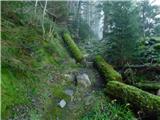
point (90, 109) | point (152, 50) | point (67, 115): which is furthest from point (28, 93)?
point (152, 50)

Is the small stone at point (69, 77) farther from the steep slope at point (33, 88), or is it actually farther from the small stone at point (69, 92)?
the small stone at point (69, 92)

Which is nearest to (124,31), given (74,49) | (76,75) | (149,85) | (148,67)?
(148,67)

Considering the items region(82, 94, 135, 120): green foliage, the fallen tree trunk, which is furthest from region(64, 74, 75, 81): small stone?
the fallen tree trunk

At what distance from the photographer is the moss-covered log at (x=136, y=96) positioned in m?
6.52

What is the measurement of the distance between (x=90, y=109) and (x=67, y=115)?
82 centimetres

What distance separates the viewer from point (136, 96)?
7.02m

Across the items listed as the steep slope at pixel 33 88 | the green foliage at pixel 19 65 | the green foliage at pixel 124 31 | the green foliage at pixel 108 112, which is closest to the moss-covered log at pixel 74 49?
the green foliage at pixel 124 31

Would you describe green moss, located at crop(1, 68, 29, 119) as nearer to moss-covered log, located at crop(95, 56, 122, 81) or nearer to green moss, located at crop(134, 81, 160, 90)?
moss-covered log, located at crop(95, 56, 122, 81)

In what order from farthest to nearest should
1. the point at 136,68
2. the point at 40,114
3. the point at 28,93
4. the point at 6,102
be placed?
the point at 136,68, the point at 28,93, the point at 40,114, the point at 6,102

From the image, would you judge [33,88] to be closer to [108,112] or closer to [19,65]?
[19,65]

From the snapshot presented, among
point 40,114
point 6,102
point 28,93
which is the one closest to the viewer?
point 6,102

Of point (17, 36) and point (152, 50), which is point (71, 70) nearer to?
point (17, 36)

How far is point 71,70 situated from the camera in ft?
33.6

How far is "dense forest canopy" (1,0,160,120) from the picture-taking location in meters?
6.50
